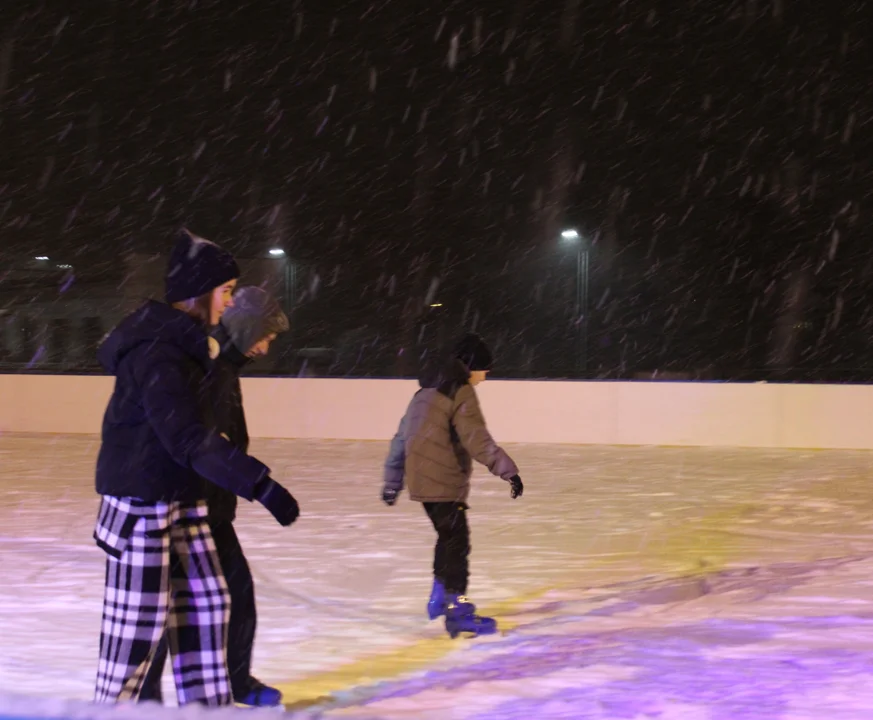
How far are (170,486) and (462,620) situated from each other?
2142mm

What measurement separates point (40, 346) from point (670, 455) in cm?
800

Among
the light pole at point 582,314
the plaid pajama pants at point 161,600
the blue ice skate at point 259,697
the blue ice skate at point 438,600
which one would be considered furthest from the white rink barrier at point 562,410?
the plaid pajama pants at point 161,600

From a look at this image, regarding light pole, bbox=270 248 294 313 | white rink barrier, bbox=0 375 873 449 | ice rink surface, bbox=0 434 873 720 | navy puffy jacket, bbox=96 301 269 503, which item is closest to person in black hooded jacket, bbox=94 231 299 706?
navy puffy jacket, bbox=96 301 269 503


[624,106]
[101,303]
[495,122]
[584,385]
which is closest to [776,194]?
[624,106]

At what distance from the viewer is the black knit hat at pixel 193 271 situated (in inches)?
104

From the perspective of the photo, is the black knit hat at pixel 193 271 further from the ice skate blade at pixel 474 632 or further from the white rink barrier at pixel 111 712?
the ice skate blade at pixel 474 632

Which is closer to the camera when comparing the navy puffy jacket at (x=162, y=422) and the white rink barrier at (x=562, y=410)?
the navy puffy jacket at (x=162, y=422)

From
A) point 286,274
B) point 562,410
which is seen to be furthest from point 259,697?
point 286,274

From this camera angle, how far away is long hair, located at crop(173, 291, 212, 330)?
8.72 feet

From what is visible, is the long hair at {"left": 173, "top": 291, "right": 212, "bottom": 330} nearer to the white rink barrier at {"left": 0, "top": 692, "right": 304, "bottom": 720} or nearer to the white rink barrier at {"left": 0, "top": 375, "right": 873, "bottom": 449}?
the white rink barrier at {"left": 0, "top": 692, "right": 304, "bottom": 720}

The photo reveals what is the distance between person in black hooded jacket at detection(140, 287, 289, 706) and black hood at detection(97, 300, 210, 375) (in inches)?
14.5

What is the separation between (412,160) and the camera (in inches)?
783

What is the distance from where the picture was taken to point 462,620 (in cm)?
452

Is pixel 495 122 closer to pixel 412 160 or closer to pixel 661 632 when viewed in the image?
pixel 412 160
